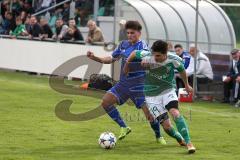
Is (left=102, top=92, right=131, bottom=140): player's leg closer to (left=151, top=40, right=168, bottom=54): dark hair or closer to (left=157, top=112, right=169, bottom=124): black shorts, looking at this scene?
(left=157, top=112, right=169, bottom=124): black shorts

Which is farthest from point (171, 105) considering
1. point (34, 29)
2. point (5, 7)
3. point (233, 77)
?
point (5, 7)

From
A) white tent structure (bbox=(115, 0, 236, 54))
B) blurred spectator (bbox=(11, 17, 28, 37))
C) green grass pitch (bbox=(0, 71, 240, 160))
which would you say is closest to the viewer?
green grass pitch (bbox=(0, 71, 240, 160))

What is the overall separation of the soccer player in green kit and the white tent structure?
399 inches

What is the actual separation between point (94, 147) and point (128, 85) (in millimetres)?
1273

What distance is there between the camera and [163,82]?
38.7ft

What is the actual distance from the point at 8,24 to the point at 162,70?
2006cm

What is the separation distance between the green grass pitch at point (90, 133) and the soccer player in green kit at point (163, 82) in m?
0.51

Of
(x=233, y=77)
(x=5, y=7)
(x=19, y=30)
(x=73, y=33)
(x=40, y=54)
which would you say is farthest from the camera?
(x=5, y=7)

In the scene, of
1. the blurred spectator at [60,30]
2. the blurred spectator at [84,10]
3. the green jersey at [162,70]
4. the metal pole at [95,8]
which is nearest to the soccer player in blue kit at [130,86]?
the green jersey at [162,70]

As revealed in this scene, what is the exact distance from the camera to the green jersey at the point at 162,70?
11.6 meters

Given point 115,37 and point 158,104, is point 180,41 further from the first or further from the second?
point 158,104

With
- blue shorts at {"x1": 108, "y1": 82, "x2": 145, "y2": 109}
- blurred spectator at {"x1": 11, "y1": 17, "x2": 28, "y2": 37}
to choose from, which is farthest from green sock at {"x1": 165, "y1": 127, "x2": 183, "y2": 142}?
blurred spectator at {"x1": 11, "y1": 17, "x2": 28, "y2": 37}

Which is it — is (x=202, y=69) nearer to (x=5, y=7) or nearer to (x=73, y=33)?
(x=73, y=33)

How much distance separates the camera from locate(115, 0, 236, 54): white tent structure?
22.1 meters
